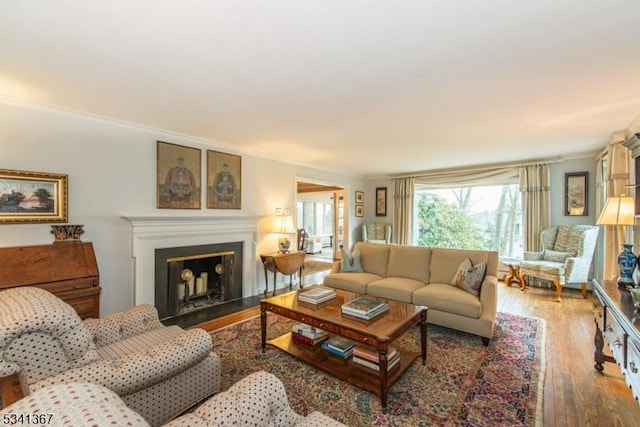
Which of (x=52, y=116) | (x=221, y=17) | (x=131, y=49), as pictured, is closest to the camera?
(x=221, y=17)

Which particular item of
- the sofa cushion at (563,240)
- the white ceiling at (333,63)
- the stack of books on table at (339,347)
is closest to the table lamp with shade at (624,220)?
the white ceiling at (333,63)

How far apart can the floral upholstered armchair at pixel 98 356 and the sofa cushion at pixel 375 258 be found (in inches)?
96.1

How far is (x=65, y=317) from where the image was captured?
1224mm

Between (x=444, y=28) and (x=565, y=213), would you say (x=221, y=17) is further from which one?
(x=565, y=213)

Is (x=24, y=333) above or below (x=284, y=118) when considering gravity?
below

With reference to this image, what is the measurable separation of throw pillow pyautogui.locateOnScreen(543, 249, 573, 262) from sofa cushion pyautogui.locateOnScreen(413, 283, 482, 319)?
267 centimetres

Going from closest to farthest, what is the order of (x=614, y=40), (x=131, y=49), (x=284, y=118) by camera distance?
(x=614, y=40) → (x=131, y=49) → (x=284, y=118)

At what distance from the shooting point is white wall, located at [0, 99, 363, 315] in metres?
2.55

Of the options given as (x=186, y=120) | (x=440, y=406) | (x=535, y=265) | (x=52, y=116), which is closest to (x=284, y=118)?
(x=186, y=120)

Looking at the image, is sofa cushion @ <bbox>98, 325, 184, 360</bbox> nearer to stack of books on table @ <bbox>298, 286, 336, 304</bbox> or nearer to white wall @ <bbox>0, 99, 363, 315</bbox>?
stack of books on table @ <bbox>298, 286, 336, 304</bbox>

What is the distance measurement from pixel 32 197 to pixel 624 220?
5267mm

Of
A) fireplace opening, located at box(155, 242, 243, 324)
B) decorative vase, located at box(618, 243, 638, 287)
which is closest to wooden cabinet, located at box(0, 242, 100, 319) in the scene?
fireplace opening, located at box(155, 242, 243, 324)

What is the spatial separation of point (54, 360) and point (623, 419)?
3.08 meters

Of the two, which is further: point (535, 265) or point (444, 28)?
point (535, 265)
